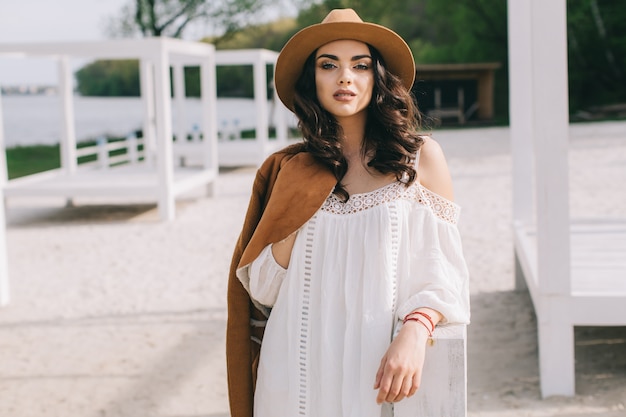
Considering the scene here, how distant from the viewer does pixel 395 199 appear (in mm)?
1976

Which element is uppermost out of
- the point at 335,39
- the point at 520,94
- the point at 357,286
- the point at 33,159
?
the point at 335,39

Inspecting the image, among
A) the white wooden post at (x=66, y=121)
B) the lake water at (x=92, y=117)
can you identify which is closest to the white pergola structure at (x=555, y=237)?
the white wooden post at (x=66, y=121)

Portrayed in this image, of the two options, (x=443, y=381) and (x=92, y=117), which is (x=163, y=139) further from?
(x=92, y=117)

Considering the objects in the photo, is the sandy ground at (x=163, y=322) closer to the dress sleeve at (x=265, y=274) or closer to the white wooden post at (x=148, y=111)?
the dress sleeve at (x=265, y=274)

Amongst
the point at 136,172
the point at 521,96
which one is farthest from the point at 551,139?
the point at 136,172

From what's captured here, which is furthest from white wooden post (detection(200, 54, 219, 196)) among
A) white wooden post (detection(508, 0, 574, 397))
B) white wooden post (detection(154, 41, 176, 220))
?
white wooden post (detection(508, 0, 574, 397))

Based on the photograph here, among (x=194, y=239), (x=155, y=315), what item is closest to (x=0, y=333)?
(x=155, y=315)

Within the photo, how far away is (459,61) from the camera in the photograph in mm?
37562

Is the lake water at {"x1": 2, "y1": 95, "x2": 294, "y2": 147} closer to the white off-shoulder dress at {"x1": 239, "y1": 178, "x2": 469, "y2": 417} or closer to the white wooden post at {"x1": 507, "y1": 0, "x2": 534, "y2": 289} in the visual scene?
the white wooden post at {"x1": 507, "y1": 0, "x2": 534, "y2": 289}

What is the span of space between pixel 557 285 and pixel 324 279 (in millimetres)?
2296

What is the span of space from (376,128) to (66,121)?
11432 millimetres

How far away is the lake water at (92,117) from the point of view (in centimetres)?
3196

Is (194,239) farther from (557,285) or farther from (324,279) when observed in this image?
(324,279)

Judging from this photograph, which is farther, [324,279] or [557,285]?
[557,285]
